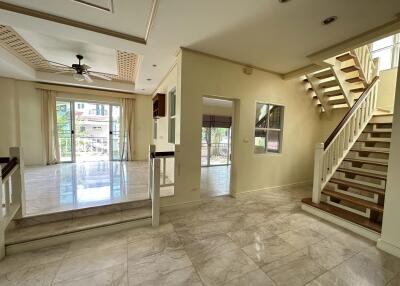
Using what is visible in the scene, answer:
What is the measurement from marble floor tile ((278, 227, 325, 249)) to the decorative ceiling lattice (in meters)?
4.44

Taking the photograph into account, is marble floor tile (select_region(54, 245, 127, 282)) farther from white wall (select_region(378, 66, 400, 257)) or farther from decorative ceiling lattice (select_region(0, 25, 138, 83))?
decorative ceiling lattice (select_region(0, 25, 138, 83))

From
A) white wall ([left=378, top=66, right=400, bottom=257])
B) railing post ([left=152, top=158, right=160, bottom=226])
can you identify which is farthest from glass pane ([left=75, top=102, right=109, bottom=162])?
white wall ([left=378, top=66, right=400, bottom=257])

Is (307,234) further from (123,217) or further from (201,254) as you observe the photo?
(123,217)

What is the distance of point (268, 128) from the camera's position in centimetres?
414

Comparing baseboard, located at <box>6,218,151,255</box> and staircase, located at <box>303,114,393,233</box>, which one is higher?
staircase, located at <box>303,114,393,233</box>

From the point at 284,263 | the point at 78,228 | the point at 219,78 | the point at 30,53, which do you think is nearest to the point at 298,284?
the point at 284,263

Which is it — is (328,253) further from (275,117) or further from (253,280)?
(275,117)

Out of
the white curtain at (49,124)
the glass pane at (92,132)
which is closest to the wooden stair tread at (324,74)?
the glass pane at (92,132)

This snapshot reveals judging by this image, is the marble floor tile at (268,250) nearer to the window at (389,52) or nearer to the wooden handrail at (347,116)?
the wooden handrail at (347,116)

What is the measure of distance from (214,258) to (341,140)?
10.6 ft

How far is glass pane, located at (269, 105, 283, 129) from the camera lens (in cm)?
421

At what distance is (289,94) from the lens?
425 centimetres

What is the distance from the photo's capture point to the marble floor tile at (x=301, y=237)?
223 centimetres

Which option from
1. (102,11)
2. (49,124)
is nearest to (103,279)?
(102,11)
